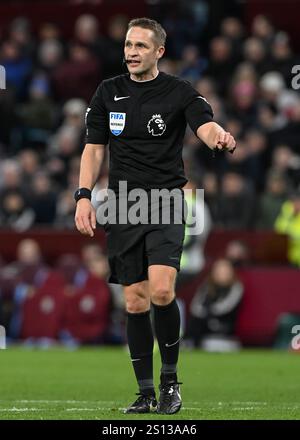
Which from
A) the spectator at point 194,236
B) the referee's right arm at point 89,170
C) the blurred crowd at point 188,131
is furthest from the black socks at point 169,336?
the blurred crowd at point 188,131

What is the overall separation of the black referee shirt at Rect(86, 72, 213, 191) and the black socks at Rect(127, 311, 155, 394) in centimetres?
84

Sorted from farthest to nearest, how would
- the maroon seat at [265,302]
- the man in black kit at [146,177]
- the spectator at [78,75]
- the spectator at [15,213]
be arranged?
the spectator at [78,75] → the spectator at [15,213] → the maroon seat at [265,302] → the man in black kit at [146,177]

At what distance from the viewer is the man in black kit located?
326 inches

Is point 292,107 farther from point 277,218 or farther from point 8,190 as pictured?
point 8,190

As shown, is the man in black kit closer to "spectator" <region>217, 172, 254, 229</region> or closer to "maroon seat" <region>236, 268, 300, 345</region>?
"maroon seat" <region>236, 268, 300, 345</region>

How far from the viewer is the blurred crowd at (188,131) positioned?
699 inches

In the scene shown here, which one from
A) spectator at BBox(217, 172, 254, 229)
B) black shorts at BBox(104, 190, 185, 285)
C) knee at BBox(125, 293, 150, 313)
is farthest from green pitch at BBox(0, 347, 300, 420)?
spectator at BBox(217, 172, 254, 229)

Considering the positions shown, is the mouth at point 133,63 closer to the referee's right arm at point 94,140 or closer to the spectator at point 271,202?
the referee's right arm at point 94,140

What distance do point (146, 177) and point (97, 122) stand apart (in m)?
0.51

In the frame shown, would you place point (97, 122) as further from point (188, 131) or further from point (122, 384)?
point (188, 131)

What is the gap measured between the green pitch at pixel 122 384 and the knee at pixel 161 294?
2.28 ft

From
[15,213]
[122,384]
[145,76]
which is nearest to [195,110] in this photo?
[145,76]

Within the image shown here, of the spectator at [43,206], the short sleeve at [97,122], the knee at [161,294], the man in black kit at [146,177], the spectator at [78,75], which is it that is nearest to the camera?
the knee at [161,294]
